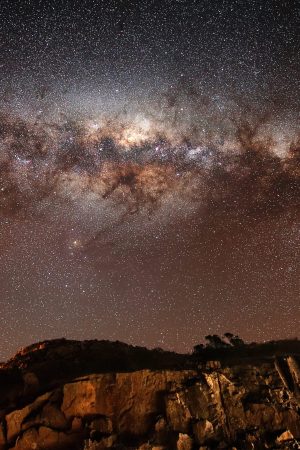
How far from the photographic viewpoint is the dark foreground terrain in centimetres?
2730

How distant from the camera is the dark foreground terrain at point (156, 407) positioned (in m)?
27.3

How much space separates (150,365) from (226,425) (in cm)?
1229

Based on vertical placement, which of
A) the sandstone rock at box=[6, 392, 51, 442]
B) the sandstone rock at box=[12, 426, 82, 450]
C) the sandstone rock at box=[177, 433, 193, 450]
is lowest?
the sandstone rock at box=[177, 433, 193, 450]

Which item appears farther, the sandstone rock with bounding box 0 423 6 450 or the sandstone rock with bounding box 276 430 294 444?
the sandstone rock with bounding box 276 430 294 444

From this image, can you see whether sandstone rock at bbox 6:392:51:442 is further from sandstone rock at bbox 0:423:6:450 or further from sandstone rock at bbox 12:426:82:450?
sandstone rock at bbox 12:426:82:450

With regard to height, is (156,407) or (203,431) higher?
(156,407)

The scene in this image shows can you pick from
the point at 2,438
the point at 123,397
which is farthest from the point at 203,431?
the point at 2,438

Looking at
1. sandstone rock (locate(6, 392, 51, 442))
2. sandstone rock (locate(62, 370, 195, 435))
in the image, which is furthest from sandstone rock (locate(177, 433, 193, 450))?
sandstone rock (locate(6, 392, 51, 442))

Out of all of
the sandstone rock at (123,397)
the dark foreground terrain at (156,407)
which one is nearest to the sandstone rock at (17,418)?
the dark foreground terrain at (156,407)

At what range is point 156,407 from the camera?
30688mm

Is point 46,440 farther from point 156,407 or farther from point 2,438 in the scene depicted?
point 156,407

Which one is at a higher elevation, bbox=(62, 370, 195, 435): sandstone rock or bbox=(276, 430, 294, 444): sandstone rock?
bbox=(62, 370, 195, 435): sandstone rock

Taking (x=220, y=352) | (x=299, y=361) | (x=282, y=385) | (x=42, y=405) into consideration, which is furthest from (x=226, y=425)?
(x=220, y=352)

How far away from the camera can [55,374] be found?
35.8 m
